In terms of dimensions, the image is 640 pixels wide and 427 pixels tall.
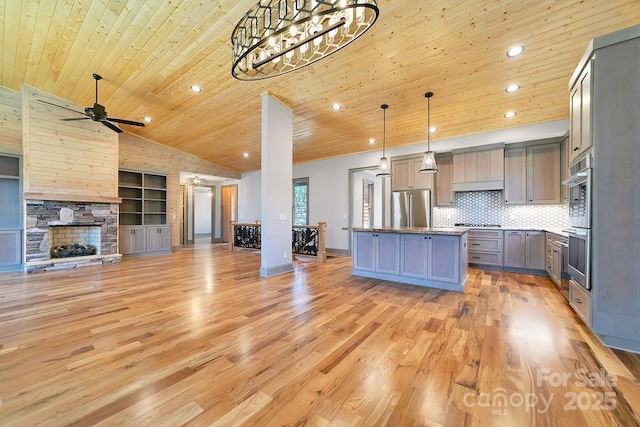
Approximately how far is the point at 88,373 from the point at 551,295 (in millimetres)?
5101

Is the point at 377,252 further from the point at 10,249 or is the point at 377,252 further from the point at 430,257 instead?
the point at 10,249

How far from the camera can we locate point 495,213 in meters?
5.52

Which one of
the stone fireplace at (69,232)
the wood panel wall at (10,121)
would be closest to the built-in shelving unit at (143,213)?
the stone fireplace at (69,232)

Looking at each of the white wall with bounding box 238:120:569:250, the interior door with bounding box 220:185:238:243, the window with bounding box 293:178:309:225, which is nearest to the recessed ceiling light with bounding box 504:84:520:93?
the white wall with bounding box 238:120:569:250

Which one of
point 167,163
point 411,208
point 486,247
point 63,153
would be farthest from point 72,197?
point 486,247

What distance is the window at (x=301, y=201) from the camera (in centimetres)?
847

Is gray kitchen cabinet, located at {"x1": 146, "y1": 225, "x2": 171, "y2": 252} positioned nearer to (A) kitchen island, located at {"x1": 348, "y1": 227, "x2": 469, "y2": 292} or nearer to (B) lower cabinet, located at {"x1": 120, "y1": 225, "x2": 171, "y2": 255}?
(B) lower cabinet, located at {"x1": 120, "y1": 225, "x2": 171, "y2": 255}

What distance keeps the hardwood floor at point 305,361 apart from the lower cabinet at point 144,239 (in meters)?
3.45

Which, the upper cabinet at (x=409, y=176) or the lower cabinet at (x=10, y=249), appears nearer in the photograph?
the lower cabinet at (x=10, y=249)

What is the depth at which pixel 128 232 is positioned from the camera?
269 inches

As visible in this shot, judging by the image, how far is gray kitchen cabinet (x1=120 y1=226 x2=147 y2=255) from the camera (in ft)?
22.2

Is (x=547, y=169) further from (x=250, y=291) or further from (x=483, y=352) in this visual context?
(x=250, y=291)

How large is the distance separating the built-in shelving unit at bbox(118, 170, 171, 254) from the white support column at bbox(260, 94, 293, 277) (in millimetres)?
4527

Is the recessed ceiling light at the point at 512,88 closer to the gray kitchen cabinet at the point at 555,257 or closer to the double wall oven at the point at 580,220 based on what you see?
the double wall oven at the point at 580,220
